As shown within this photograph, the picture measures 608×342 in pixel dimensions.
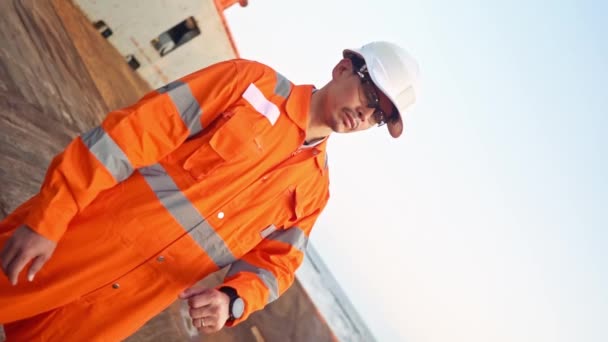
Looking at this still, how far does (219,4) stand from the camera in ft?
22.2

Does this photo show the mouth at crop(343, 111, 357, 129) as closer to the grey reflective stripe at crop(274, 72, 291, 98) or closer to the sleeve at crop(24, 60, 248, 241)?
the grey reflective stripe at crop(274, 72, 291, 98)

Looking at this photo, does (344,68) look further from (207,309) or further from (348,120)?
(207,309)

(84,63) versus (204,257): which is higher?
(84,63)

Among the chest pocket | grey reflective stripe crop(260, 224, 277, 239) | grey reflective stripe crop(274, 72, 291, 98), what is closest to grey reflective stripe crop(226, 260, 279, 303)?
grey reflective stripe crop(260, 224, 277, 239)

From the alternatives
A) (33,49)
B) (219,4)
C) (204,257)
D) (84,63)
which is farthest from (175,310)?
(219,4)

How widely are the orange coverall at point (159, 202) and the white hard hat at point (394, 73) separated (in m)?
0.33

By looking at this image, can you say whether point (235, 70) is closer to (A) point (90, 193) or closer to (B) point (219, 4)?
(A) point (90, 193)

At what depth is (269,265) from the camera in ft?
6.15

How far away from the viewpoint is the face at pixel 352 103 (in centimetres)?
188

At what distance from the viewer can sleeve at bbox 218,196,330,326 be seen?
1780 mm

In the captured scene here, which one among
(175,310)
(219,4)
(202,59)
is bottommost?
(175,310)

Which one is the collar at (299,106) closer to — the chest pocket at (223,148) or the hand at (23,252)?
the chest pocket at (223,148)

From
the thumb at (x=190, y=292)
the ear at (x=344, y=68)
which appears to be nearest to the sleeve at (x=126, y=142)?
the thumb at (x=190, y=292)

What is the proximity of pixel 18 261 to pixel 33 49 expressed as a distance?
2.92 metres
